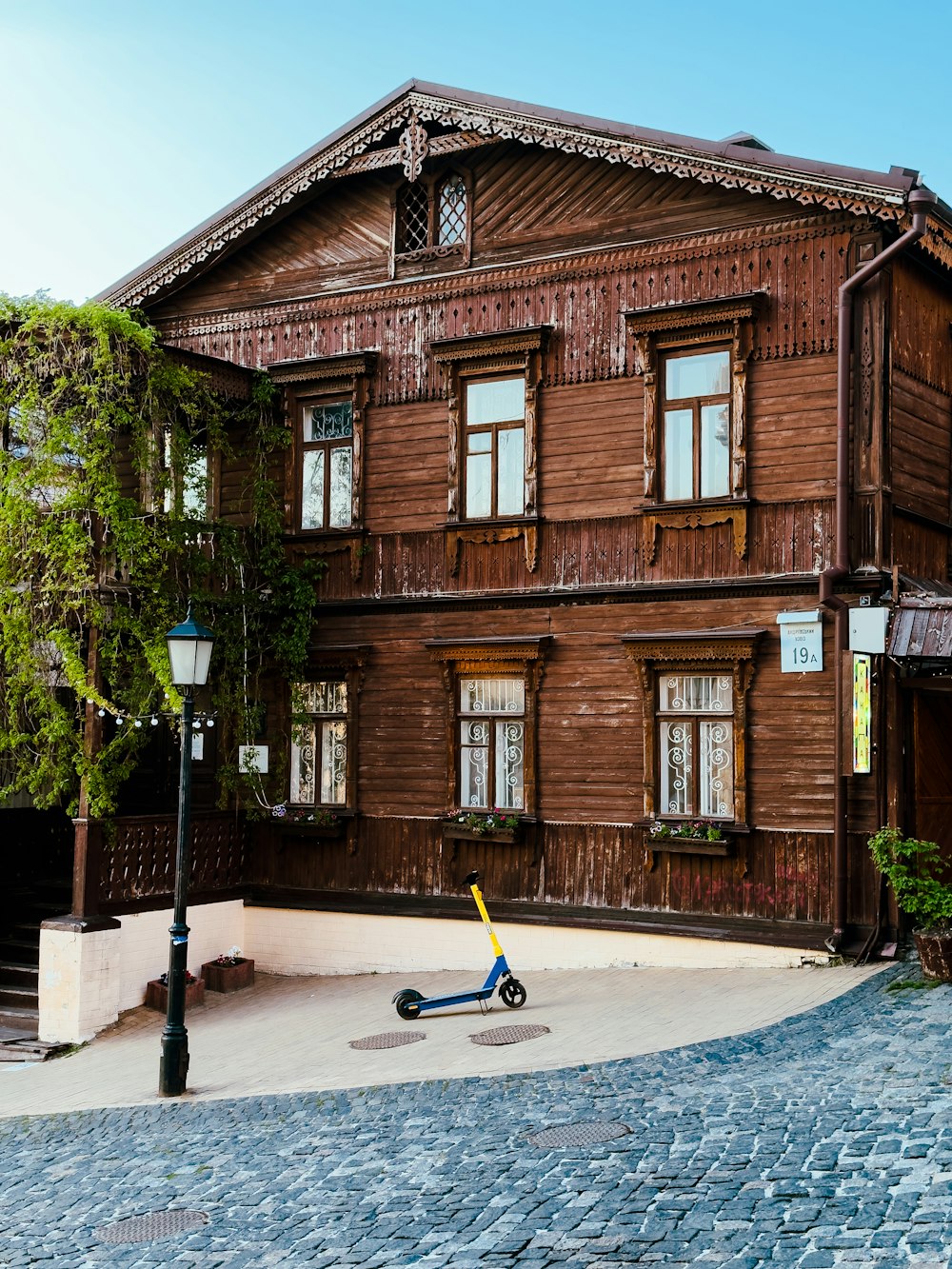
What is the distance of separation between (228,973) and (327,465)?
20.9 ft

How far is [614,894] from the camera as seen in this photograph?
15258 millimetres

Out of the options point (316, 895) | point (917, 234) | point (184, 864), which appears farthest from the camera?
point (316, 895)

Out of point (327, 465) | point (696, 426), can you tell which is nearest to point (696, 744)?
point (696, 426)

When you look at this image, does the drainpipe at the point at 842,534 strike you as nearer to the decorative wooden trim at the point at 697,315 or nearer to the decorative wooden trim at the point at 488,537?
the decorative wooden trim at the point at 697,315

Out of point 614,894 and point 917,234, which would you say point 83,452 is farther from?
point 917,234

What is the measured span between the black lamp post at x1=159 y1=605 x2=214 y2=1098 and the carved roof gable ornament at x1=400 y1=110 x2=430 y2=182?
23.8 feet

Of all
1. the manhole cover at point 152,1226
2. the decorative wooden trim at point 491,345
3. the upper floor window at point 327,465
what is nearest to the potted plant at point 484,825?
the upper floor window at point 327,465

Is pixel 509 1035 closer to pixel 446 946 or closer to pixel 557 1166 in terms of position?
pixel 446 946

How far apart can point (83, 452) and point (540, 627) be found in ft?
17.7

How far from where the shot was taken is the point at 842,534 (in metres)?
13.9

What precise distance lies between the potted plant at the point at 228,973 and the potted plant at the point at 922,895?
7.52 meters

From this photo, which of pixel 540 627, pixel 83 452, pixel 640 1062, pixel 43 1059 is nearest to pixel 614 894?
pixel 540 627

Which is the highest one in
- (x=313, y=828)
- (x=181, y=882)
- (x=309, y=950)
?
(x=313, y=828)

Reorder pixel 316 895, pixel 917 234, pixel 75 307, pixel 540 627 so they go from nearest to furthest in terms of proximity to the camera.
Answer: pixel 917 234 → pixel 75 307 → pixel 540 627 → pixel 316 895
